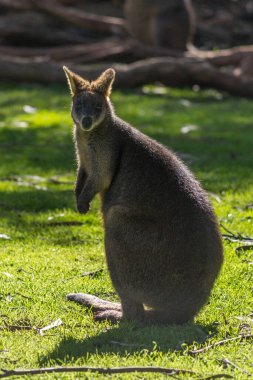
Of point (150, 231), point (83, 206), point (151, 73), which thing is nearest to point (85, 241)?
point (83, 206)

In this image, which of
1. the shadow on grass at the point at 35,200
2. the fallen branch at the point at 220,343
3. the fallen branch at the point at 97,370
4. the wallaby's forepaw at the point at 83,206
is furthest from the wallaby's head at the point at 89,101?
the shadow on grass at the point at 35,200

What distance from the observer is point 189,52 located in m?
14.7

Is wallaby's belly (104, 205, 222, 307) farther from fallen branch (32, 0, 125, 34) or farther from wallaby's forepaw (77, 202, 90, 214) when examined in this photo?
fallen branch (32, 0, 125, 34)

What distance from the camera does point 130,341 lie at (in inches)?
175

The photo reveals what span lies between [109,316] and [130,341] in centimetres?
39

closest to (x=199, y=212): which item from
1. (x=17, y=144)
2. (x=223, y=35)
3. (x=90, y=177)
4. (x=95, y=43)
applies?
(x=90, y=177)

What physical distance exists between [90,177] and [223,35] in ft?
39.3

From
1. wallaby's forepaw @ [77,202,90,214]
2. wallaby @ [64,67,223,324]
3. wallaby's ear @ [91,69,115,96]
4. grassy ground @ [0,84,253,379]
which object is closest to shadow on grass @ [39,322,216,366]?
grassy ground @ [0,84,253,379]

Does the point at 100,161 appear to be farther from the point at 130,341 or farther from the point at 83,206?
the point at 130,341

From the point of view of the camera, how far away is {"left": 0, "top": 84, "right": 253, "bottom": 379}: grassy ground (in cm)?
429

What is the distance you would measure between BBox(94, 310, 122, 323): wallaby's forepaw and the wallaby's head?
1.08 meters

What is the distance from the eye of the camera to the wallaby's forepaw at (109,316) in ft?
15.7

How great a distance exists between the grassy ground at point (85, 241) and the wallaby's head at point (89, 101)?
3.54 feet

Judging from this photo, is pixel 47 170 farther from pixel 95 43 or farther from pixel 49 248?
pixel 95 43
